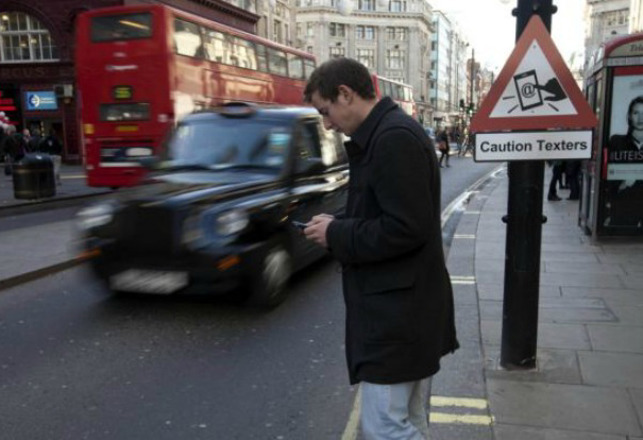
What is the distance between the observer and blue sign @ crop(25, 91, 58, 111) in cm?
2780

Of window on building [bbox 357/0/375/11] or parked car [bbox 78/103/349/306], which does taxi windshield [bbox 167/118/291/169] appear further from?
window on building [bbox 357/0/375/11]

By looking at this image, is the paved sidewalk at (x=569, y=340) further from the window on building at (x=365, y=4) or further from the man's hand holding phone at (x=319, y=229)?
the window on building at (x=365, y=4)

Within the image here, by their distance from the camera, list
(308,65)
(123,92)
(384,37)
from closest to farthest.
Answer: (123,92), (308,65), (384,37)

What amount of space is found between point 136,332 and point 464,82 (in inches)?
6429

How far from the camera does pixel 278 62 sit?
17.2 m

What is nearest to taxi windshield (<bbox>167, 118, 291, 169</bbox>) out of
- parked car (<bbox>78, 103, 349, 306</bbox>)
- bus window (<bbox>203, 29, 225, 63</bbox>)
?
parked car (<bbox>78, 103, 349, 306</bbox>)

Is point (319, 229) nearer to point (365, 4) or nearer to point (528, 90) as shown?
point (528, 90)

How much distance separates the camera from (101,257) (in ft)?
17.4

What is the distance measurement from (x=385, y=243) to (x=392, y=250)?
35mm

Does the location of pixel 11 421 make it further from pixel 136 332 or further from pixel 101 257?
pixel 101 257

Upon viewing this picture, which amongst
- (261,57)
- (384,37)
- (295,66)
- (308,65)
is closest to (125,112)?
(261,57)

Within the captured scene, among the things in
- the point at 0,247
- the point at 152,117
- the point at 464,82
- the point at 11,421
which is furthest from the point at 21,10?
the point at 464,82

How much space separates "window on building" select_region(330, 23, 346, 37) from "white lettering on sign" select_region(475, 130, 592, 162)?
304 ft

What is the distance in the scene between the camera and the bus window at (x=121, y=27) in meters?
13.0
